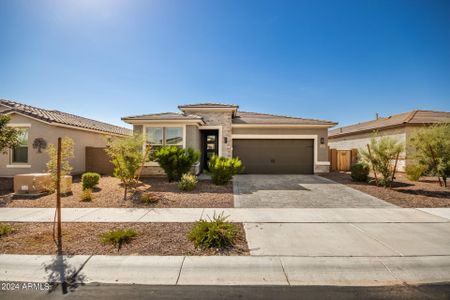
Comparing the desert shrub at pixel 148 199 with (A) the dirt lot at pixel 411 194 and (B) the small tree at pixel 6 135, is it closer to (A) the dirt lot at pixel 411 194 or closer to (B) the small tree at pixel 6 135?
(B) the small tree at pixel 6 135

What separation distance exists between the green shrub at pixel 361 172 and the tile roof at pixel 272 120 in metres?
3.98

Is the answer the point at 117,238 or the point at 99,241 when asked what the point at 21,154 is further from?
the point at 117,238

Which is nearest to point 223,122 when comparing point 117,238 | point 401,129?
point 117,238

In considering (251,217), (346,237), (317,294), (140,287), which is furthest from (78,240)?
(346,237)

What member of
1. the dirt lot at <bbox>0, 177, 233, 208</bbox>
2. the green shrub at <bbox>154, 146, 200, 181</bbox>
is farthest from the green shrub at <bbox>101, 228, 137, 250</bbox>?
the green shrub at <bbox>154, 146, 200, 181</bbox>

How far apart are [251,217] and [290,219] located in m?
1.07

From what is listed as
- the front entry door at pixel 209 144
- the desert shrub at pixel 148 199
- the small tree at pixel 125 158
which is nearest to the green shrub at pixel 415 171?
the front entry door at pixel 209 144

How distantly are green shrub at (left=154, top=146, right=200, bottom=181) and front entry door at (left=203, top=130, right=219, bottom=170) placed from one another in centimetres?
446

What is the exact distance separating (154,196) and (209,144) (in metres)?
7.76

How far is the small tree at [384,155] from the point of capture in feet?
31.2

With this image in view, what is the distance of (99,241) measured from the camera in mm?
4465

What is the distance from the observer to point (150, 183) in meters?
10.5

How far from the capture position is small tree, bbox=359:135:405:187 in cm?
950

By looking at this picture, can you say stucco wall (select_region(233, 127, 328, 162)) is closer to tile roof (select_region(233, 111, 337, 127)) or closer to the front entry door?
tile roof (select_region(233, 111, 337, 127))
